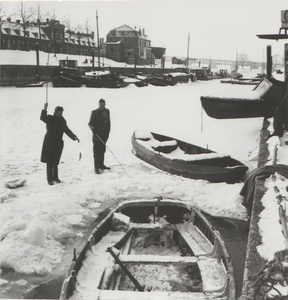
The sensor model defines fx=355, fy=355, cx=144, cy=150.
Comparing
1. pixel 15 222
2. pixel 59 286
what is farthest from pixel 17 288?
pixel 15 222

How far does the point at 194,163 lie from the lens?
10.0m

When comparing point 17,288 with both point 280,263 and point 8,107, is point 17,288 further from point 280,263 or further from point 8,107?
point 8,107

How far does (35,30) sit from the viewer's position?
63.2 meters

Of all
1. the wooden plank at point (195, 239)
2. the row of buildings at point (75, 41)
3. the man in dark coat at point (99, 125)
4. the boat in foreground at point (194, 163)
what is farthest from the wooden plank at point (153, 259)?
the row of buildings at point (75, 41)

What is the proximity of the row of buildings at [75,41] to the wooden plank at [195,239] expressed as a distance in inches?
2209

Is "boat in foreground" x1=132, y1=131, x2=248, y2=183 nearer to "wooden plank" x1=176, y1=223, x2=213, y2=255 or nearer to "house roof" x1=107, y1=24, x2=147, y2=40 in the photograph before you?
"wooden plank" x1=176, y1=223, x2=213, y2=255

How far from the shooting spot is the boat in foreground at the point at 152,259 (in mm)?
4223

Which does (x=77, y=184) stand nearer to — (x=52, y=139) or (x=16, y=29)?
(x=52, y=139)

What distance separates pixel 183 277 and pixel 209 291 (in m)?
0.82

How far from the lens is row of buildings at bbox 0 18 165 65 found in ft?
191

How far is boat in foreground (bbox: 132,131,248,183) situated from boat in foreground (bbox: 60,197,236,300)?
2.96 metres

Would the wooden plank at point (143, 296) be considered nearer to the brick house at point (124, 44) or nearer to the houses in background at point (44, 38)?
the houses in background at point (44, 38)

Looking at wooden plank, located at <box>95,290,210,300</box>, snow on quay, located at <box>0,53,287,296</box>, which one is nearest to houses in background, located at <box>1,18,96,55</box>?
snow on quay, located at <box>0,53,287,296</box>

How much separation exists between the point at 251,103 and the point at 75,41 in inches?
2456
